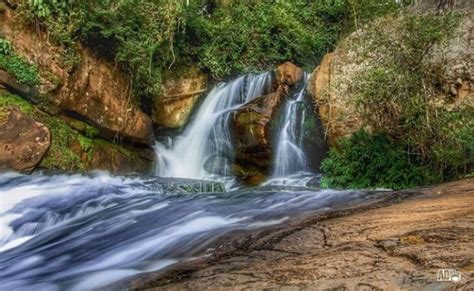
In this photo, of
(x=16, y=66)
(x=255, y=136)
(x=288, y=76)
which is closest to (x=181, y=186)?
(x=255, y=136)

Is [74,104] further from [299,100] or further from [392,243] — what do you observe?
[392,243]

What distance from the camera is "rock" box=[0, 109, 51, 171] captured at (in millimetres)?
9594

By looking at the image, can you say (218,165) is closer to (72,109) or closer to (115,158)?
(115,158)

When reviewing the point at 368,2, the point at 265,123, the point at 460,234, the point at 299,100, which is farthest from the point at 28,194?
the point at 368,2

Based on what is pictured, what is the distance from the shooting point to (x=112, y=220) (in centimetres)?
639

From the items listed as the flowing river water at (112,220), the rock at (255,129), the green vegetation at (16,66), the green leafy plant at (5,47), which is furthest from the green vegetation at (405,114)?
the green leafy plant at (5,47)

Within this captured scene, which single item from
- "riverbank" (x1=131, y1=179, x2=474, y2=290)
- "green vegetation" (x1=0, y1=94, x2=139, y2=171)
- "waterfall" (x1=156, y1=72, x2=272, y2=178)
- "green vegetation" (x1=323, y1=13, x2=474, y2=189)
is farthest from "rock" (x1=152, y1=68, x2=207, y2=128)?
"riverbank" (x1=131, y1=179, x2=474, y2=290)

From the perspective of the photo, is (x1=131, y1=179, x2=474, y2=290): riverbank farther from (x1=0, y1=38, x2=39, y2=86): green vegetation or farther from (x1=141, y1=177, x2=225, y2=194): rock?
(x1=0, y1=38, x2=39, y2=86): green vegetation

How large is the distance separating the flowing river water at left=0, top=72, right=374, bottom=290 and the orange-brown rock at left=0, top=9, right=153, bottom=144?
8.50 ft

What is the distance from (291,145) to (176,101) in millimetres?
4511

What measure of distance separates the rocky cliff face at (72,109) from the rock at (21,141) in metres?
0.02

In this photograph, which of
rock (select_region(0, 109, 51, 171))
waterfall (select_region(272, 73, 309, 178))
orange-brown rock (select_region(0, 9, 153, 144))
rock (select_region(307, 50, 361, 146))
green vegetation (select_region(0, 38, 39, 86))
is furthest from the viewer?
waterfall (select_region(272, 73, 309, 178))

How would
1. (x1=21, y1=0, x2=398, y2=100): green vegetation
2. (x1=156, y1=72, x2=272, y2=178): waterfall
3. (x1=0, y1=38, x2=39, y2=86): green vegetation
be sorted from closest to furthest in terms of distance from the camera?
(x1=0, y1=38, x2=39, y2=86): green vegetation → (x1=21, y1=0, x2=398, y2=100): green vegetation → (x1=156, y1=72, x2=272, y2=178): waterfall

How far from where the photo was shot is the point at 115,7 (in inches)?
473
